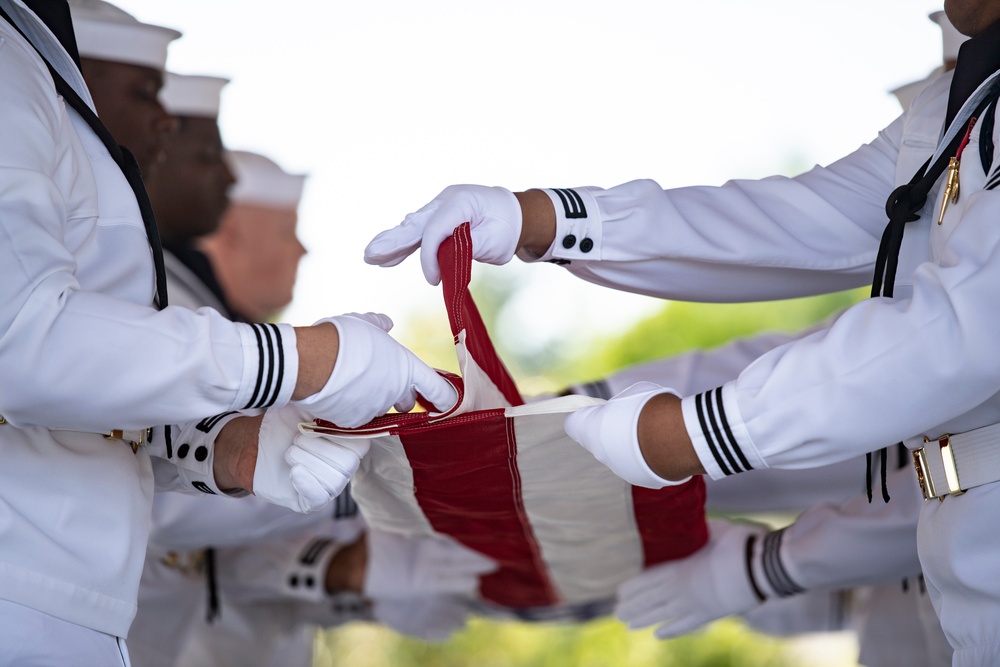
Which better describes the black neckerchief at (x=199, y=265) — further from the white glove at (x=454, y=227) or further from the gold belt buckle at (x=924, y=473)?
the gold belt buckle at (x=924, y=473)

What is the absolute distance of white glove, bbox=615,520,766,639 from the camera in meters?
2.20

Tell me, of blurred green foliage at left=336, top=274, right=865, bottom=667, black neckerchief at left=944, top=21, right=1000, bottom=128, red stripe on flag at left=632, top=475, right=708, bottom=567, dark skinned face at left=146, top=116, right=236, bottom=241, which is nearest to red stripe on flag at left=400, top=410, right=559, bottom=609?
red stripe on flag at left=632, top=475, right=708, bottom=567

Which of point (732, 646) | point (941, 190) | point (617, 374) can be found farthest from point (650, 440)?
point (732, 646)

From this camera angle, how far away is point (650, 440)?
132cm

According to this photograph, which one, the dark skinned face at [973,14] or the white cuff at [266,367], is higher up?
the dark skinned face at [973,14]

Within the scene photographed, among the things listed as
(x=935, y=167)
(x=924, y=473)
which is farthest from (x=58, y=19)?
(x=924, y=473)

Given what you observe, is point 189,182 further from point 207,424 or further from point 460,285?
point 460,285

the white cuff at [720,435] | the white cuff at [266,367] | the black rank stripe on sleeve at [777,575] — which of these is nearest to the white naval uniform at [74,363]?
the white cuff at [266,367]

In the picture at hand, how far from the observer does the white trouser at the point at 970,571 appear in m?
1.26

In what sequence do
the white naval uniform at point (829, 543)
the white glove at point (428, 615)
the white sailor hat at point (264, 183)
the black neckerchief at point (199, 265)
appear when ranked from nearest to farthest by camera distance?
the white naval uniform at point (829, 543), the white glove at point (428, 615), the black neckerchief at point (199, 265), the white sailor hat at point (264, 183)

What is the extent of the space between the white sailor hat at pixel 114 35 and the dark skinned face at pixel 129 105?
2 centimetres

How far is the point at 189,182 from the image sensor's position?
3.40 meters

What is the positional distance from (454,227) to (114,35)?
108 centimetres

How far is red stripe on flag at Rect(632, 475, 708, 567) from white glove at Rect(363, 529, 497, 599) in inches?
18.1
